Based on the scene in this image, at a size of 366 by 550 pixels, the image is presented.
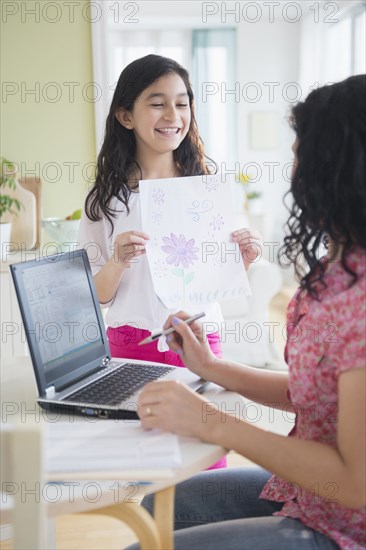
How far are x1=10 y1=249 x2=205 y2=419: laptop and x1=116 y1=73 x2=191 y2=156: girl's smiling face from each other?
48 centimetres

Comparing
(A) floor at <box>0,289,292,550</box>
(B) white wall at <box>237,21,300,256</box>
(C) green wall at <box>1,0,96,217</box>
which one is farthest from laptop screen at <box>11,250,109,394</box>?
(B) white wall at <box>237,21,300,256</box>

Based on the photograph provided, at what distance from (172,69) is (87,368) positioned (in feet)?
2.76

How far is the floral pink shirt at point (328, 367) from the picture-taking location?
1.00 meters

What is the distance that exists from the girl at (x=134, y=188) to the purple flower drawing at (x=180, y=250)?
9 cm

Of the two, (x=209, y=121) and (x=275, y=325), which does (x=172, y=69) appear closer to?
(x=275, y=325)

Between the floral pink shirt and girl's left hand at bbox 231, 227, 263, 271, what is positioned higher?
girl's left hand at bbox 231, 227, 263, 271

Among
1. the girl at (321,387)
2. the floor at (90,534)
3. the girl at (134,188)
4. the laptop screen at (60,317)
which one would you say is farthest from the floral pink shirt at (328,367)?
the floor at (90,534)

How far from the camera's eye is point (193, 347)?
132 cm

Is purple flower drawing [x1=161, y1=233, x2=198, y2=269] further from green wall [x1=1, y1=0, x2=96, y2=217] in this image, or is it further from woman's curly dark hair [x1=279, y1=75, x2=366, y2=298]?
green wall [x1=1, y1=0, x2=96, y2=217]

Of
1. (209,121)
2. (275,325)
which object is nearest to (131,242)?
(275,325)

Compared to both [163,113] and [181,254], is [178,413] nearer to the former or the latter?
[181,254]

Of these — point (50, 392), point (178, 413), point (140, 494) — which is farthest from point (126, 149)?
point (140, 494)

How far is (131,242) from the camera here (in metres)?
1.56

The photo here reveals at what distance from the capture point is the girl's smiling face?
1728 mm
